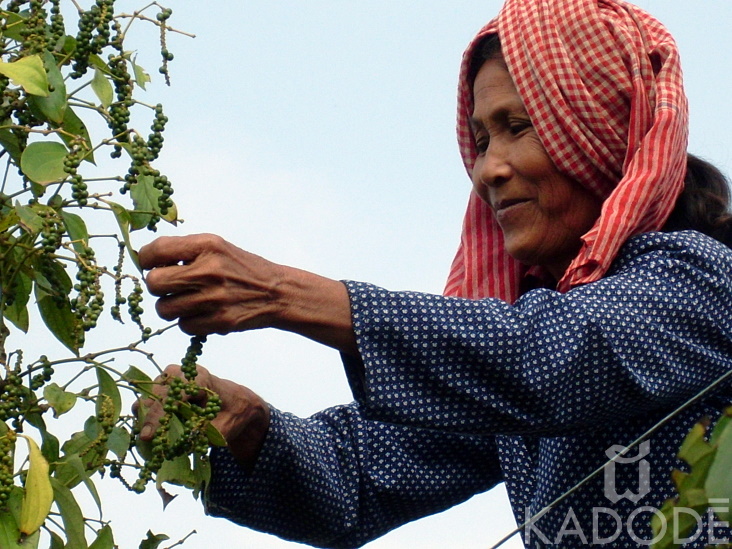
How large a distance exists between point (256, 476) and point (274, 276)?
0.80 m

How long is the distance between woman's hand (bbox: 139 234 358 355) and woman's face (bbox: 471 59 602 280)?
0.87 metres

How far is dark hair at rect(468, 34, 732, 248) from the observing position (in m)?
2.79

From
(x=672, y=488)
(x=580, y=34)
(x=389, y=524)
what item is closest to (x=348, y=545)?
(x=389, y=524)

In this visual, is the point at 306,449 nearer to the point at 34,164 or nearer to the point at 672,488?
the point at 672,488

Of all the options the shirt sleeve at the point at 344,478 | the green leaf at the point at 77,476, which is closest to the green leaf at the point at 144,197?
the green leaf at the point at 77,476

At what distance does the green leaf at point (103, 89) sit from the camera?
1.80 metres

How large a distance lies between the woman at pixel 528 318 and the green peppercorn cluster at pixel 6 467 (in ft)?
1.03

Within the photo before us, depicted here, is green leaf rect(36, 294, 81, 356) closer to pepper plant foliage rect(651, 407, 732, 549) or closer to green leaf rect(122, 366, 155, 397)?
green leaf rect(122, 366, 155, 397)

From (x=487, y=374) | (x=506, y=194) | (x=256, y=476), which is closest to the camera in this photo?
(x=487, y=374)

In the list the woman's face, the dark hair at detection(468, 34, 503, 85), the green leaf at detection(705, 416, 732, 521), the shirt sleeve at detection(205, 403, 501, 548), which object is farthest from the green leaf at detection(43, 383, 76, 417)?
the dark hair at detection(468, 34, 503, 85)

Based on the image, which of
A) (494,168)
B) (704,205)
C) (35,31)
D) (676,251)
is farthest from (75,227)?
(704,205)

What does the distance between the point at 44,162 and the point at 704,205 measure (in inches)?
64.8

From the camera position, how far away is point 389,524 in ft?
9.64

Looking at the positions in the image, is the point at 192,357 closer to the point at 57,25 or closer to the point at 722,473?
the point at 57,25
